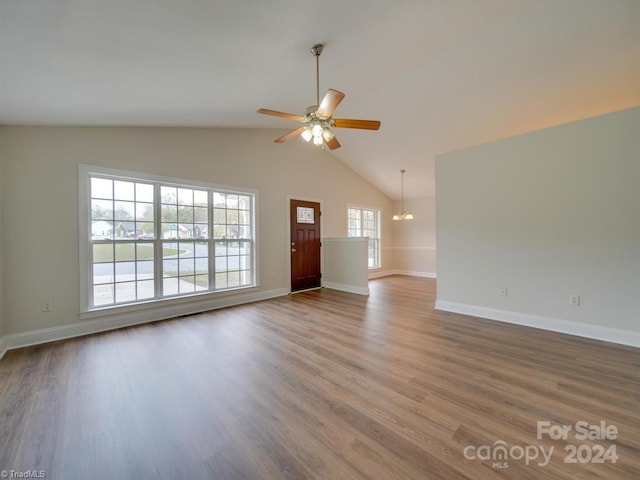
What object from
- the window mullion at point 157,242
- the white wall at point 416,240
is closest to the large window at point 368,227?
the white wall at point 416,240

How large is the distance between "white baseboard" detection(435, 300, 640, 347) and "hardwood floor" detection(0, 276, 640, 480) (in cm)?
20

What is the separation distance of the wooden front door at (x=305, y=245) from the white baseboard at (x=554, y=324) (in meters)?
2.98

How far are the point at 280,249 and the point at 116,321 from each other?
297 cm

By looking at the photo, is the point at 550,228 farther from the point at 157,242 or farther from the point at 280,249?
the point at 157,242

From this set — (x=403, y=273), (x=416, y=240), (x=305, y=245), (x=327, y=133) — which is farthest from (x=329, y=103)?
(x=403, y=273)

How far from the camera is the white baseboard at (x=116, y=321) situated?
2988 millimetres

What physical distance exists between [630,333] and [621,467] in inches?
94.9

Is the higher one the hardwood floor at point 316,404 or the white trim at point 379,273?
the white trim at point 379,273

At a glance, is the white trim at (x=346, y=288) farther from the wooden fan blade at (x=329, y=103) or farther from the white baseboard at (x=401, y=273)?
the wooden fan blade at (x=329, y=103)

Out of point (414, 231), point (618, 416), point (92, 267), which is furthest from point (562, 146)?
point (92, 267)

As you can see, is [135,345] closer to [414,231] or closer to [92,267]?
[92,267]

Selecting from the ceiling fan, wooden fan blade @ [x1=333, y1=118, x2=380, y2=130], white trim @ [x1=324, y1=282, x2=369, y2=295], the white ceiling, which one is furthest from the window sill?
wooden fan blade @ [x1=333, y1=118, x2=380, y2=130]

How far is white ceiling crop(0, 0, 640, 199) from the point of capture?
5.82ft

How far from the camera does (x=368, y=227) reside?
8148 mm
